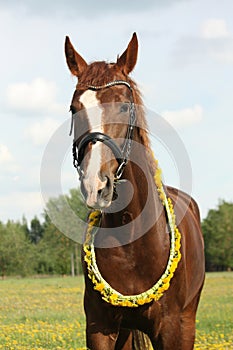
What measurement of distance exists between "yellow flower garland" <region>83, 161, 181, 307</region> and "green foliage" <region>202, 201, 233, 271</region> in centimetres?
7082

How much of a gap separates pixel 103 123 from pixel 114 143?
17cm

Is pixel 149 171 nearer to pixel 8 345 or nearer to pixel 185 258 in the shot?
pixel 185 258

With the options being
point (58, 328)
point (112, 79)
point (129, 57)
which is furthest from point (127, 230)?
point (58, 328)

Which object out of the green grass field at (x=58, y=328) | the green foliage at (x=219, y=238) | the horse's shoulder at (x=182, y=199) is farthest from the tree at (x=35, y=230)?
the horse's shoulder at (x=182, y=199)

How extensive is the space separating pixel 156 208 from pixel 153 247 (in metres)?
0.34

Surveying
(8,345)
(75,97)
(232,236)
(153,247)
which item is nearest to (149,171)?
(153,247)

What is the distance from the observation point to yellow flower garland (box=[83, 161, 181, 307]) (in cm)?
480

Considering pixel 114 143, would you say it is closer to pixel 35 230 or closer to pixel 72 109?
pixel 72 109

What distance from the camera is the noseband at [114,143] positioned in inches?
165

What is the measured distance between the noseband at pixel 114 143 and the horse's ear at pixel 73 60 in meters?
0.45

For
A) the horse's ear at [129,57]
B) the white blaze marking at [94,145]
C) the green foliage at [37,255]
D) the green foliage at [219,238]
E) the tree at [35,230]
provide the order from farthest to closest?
1. the tree at [35,230]
2. the green foliage at [219,238]
3. the green foliage at [37,255]
4. the horse's ear at [129,57]
5. the white blaze marking at [94,145]

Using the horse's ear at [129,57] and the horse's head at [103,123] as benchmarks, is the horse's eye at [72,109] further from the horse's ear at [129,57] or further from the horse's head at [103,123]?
the horse's ear at [129,57]

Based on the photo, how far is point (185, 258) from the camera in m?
5.37

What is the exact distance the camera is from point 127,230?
481 centimetres
